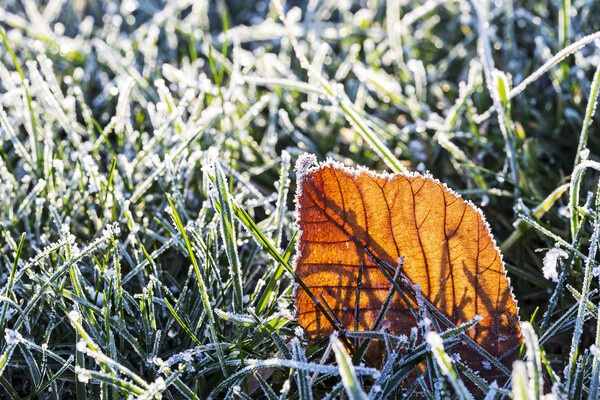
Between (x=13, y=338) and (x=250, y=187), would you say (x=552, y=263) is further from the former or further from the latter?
(x=13, y=338)

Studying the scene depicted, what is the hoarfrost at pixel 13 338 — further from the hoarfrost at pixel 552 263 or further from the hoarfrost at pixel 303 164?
the hoarfrost at pixel 552 263

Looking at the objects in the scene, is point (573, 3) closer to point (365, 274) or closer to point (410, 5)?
point (410, 5)

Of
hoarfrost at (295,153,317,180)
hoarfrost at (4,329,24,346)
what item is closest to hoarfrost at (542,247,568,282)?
hoarfrost at (295,153,317,180)

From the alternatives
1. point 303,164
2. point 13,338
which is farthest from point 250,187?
point 13,338

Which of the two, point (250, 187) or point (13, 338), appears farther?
point (250, 187)

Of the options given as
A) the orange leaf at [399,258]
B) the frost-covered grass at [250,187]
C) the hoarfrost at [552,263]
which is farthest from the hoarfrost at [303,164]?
the hoarfrost at [552,263]
